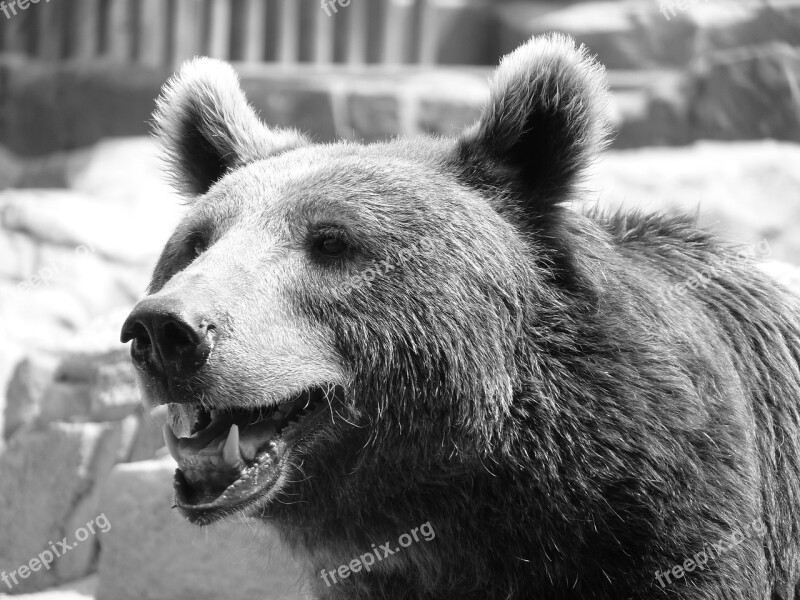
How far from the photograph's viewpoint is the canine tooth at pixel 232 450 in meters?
3.45

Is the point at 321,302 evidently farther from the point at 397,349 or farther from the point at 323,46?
the point at 323,46

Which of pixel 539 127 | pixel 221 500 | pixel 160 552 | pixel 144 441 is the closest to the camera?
pixel 221 500

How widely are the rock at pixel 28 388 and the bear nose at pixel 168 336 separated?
4.57 meters

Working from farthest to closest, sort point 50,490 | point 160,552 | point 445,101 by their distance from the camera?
point 445,101
point 50,490
point 160,552

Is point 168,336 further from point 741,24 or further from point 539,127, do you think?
point 741,24

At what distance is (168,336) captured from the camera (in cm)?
A: 327

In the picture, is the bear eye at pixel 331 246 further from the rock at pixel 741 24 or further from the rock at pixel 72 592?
the rock at pixel 741 24

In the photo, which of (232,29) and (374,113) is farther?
(232,29)

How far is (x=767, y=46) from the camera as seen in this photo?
1145cm

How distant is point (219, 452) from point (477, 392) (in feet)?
2.85

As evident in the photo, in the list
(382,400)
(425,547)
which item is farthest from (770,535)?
(382,400)

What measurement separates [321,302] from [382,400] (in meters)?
0.38

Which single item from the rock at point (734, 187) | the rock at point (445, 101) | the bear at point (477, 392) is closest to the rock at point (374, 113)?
the rock at point (445, 101)

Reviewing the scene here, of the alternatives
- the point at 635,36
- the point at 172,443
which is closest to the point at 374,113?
the point at 635,36
